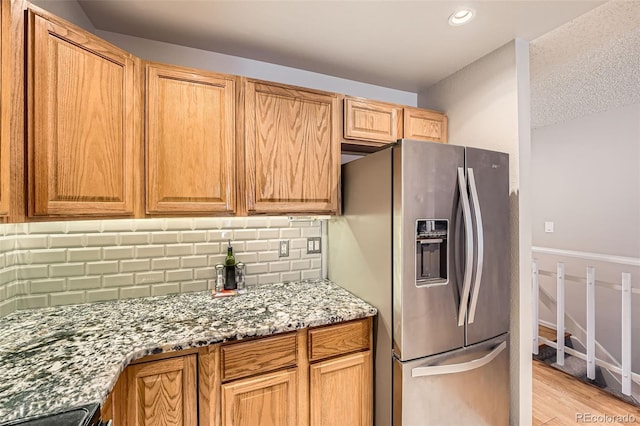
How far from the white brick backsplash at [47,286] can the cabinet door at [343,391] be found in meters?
1.42

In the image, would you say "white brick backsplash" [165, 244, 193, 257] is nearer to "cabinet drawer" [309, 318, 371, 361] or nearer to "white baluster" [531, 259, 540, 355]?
"cabinet drawer" [309, 318, 371, 361]

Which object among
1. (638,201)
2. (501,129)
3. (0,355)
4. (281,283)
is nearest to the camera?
(0,355)

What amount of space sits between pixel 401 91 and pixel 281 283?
1.91 meters

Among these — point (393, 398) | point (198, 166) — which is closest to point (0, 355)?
point (198, 166)

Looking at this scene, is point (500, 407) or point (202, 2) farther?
point (500, 407)

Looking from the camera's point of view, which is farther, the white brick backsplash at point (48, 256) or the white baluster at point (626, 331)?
the white baluster at point (626, 331)

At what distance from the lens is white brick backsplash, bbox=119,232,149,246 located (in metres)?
1.63

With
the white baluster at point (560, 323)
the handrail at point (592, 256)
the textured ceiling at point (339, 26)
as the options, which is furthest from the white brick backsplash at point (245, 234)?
the handrail at point (592, 256)

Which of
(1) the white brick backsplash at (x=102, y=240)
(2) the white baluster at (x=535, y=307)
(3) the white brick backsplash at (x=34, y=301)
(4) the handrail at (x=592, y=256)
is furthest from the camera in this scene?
(2) the white baluster at (x=535, y=307)

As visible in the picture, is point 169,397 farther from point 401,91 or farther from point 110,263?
point 401,91

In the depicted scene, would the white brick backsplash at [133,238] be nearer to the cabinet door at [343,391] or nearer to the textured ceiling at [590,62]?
the cabinet door at [343,391]

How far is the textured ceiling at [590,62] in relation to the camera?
5.15 ft

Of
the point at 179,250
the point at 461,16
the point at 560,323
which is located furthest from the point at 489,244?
the point at 560,323

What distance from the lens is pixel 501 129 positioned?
1.77m
